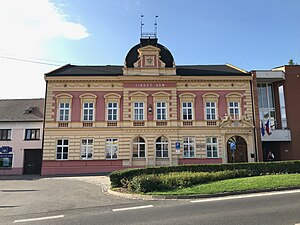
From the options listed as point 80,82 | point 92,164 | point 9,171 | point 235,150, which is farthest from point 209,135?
point 9,171

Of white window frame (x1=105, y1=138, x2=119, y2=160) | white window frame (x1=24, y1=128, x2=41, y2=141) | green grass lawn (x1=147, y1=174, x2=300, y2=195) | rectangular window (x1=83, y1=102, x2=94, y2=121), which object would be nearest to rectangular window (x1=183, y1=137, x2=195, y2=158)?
white window frame (x1=105, y1=138, x2=119, y2=160)

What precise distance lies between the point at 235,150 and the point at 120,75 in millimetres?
14536

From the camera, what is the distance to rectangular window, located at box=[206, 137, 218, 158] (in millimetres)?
27578

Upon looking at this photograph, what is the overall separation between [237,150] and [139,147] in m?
10.4

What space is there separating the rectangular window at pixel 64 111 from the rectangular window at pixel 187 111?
12.2m

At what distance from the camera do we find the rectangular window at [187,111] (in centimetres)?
2819

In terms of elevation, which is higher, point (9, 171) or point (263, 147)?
point (263, 147)

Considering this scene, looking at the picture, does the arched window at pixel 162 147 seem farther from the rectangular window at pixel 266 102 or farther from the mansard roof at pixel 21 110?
the mansard roof at pixel 21 110

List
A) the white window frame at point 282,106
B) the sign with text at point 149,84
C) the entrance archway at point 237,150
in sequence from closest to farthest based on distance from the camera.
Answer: the entrance archway at point 237,150
the sign with text at point 149,84
the white window frame at point 282,106

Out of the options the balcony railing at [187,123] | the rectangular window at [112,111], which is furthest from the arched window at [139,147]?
the balcony railing at [187,123]

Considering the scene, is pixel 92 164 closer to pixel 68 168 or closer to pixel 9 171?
pixel 68 168

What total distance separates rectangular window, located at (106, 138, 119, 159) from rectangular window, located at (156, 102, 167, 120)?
5.12 meters

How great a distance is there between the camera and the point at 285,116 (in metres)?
29.2

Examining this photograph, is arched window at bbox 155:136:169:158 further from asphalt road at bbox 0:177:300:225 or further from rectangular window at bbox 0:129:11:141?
rectangular window at bbox 0:129:11:141
